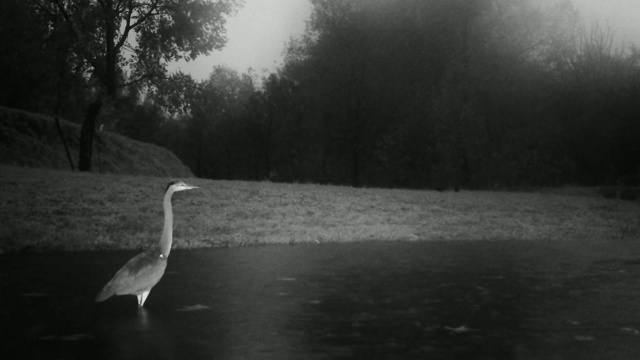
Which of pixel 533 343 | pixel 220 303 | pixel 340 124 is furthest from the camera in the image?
pixel 340 124

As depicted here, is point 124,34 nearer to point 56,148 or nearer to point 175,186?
point 56,148

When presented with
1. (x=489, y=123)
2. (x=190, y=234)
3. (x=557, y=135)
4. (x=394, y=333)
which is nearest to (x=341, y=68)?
(x=489, y=123)

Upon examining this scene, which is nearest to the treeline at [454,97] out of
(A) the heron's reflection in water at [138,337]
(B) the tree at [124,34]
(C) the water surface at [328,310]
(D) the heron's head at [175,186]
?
(B) the tree at [124,34]

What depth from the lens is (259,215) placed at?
107 ft

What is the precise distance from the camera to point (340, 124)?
59.6 metres

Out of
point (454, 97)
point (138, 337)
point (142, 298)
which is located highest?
point (454, 97)

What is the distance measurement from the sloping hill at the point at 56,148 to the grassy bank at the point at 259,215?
46.4ft

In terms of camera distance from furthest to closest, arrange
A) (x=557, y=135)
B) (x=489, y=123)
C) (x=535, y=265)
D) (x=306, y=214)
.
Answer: (x=557, y=135), (x=489, y=123), (x=306, y=214), (x=535, y=265)

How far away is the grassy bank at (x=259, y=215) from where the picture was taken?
26713 millimetres

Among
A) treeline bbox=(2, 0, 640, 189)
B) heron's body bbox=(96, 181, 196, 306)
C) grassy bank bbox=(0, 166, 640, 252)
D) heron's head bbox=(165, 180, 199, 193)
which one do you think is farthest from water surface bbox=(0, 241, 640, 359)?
treeline bbox=(2, 0, 640, 189)

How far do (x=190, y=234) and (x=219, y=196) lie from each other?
7.48 meters

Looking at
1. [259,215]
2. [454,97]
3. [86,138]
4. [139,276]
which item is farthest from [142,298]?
[454,97]

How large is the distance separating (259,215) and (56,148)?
26.7 metres

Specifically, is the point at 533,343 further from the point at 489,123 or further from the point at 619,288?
the point at 489,123
